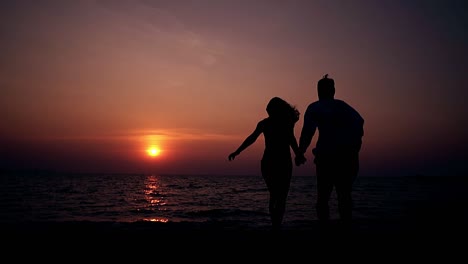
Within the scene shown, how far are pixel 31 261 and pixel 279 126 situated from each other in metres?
4.39

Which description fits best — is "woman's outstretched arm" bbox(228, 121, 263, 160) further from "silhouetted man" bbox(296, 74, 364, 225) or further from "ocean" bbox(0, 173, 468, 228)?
"ocean" bbox(0, 173, 468, 228)

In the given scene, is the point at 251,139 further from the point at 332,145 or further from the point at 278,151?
the point at 332,145

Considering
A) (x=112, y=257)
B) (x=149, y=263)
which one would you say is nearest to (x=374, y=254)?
(x=149, y=263)

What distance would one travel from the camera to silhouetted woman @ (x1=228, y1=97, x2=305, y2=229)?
19.0ft

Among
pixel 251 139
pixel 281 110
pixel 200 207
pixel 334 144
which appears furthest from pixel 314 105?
pixel 200 207

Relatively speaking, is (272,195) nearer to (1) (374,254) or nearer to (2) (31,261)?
(1) (374,254)

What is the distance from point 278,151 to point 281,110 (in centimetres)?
78

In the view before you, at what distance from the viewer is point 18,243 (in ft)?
17.6

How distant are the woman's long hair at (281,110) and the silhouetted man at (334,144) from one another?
3.39 ft

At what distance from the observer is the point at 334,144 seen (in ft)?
15.2

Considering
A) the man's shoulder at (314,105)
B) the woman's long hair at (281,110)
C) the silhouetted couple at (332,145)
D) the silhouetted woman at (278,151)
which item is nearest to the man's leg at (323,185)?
the silhouetted couple at (332,145)

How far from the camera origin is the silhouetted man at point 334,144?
461 cm

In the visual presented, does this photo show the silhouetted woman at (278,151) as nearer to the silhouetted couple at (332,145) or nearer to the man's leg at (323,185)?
the silhouetted couple at (332,145)

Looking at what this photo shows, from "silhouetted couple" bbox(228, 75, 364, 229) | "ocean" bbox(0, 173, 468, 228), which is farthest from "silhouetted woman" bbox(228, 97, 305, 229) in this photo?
"ocean" bbox(0, 173, 468, 228)
